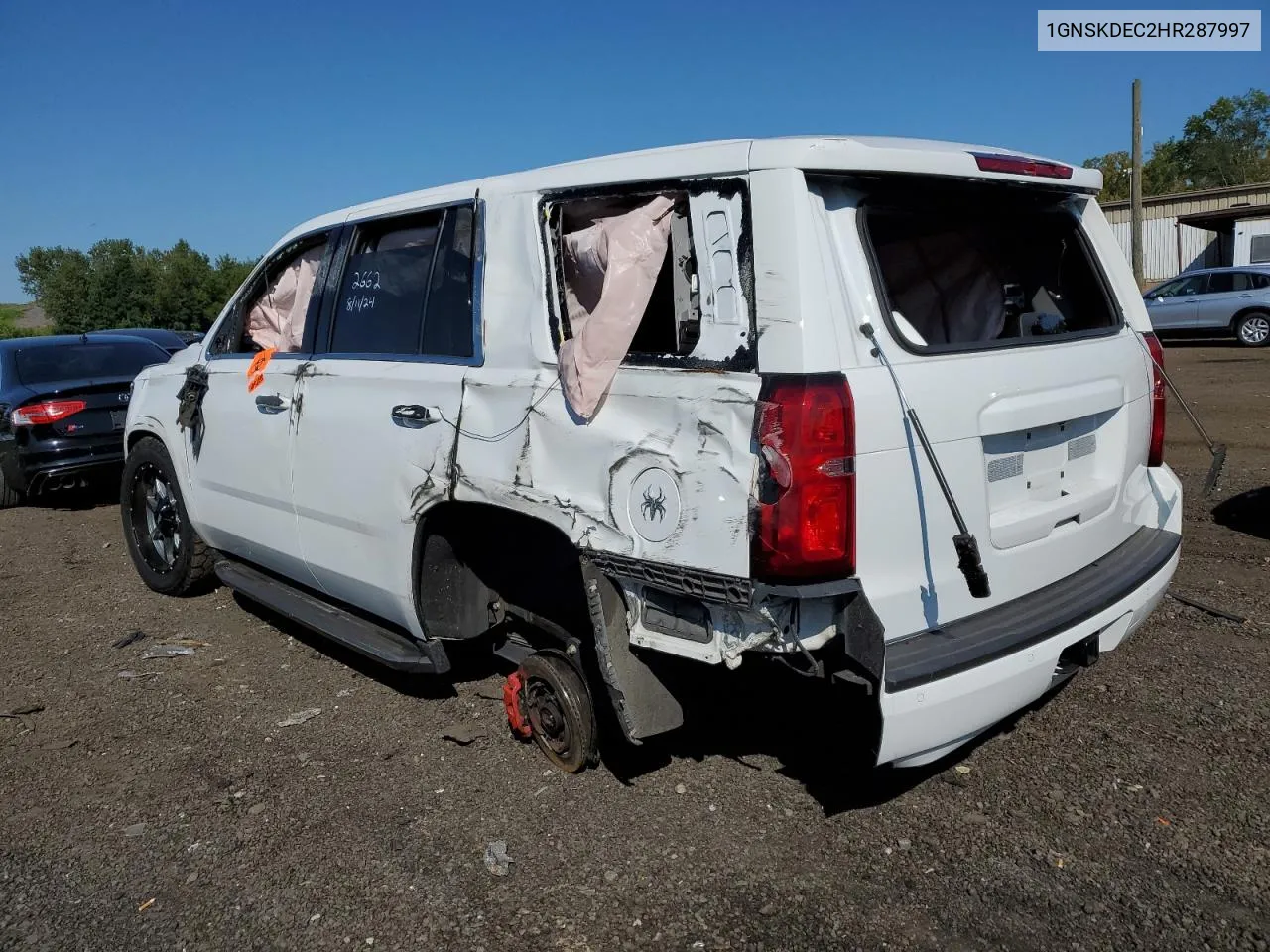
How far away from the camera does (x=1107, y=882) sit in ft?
9.51

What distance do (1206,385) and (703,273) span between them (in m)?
12.3

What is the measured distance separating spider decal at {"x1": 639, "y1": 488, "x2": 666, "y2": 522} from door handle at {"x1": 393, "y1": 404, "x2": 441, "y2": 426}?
1.00m

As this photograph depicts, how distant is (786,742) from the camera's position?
12.9 ft

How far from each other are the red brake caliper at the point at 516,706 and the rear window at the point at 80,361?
6.82 meters

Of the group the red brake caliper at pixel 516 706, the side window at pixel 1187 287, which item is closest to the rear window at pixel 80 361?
the red brake caliper at pixel 516 706

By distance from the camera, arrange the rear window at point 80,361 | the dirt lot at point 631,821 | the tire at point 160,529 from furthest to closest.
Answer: the rear window at point 80,361
the tire at point 160,529
the dirt lot at point 631,821

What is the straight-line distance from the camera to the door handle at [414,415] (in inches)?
142

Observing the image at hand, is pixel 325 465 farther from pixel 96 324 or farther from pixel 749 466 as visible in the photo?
pixel 96 324

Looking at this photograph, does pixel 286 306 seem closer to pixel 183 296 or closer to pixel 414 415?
pixel 414 415

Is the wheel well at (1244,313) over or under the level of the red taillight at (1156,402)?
under

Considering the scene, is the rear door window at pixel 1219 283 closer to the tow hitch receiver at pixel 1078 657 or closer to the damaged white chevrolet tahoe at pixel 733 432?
the damaged white chevrolet tahoe at pixel 733 432

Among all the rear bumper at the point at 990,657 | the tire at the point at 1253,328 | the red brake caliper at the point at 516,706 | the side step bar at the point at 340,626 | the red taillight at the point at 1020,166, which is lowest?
the tire at the point at 1253,328

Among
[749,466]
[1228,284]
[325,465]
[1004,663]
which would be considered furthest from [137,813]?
[1228,284]

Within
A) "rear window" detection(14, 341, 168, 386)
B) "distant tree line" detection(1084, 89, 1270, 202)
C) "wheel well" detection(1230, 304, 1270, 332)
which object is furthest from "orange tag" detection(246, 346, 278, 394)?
"distant tree line" detection(1084, 89, 1270, 202)
